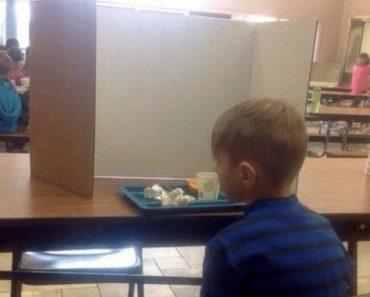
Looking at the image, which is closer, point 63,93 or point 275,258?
point 275,258

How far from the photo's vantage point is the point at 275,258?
0.82 m

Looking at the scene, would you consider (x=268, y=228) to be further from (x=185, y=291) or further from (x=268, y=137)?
(x=185, y=291)

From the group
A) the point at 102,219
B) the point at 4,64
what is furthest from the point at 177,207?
the point at 4,64

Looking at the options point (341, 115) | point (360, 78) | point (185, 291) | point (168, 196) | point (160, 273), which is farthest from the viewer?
point (360, 78)

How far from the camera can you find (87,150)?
4.36 feet

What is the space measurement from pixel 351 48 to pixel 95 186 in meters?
9.97

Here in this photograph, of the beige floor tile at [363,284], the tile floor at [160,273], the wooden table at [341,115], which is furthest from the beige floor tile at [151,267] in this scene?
the wooden table at [341,115]

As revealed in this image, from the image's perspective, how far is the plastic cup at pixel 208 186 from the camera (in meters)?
1.42

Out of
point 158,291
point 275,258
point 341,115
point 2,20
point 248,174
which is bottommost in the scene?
point 158,291

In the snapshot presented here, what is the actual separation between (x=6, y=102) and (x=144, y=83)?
2172 millimetres

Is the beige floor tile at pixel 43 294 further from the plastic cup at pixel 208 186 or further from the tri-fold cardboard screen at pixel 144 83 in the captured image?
the plastic cup at pixel 208 186

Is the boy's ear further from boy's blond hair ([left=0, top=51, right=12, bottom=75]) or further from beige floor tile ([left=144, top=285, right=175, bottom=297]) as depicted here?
boy's blond hair ([left=0, top=51, right=12, bottom=75])

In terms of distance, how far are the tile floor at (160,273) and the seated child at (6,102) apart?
1.18m

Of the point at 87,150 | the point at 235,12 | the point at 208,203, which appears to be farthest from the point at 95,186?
the point at 235,12
